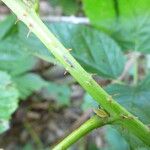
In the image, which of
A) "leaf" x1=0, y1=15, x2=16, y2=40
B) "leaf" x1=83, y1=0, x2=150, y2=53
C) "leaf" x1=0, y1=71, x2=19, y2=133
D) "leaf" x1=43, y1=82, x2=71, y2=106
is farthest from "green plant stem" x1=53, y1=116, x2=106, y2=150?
"leaf" x1=43, y1=82, x2=71, y2=106

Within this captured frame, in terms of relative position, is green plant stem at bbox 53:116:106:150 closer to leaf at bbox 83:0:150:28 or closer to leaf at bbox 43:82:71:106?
leaf at bbox 83:0:150:28

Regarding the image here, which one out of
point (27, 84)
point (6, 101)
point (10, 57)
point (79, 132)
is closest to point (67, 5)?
point (27, 84)

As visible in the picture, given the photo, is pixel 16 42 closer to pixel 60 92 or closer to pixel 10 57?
pixel 10 57

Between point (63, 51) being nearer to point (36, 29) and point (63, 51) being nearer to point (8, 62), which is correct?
point (36, 29)

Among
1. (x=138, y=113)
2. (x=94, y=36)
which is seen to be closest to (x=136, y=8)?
(x=94, y=36)

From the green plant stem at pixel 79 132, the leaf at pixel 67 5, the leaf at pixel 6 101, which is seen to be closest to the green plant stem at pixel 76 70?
the green plant stem at pixel 79 132

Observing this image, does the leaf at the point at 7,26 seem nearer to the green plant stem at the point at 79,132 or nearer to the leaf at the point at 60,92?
the leaf at the point at 60,92
